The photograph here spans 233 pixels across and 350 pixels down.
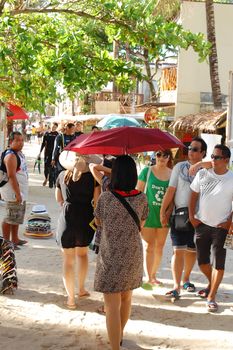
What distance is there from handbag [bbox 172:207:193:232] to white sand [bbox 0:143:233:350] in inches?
30.6

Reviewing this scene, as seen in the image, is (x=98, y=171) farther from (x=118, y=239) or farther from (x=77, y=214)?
(x=118, y=239)

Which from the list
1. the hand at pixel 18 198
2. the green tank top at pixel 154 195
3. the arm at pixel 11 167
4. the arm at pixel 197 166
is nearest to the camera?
the arm at pixel 197 166

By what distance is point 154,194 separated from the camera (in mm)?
6027

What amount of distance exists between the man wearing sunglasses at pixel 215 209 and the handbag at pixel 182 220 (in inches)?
6.7

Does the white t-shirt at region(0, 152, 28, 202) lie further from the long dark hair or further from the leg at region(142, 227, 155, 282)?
the long dark hair

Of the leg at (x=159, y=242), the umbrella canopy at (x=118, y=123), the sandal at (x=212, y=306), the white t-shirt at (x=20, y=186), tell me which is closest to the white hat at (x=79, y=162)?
the leg at (x=159, y=242)

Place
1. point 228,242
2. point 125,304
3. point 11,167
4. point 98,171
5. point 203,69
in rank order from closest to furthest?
point 125,304 → point 98,171 → point 228,242 → point 11,167 → point 203,69

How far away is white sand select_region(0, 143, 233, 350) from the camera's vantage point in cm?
459

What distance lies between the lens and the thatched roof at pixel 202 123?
1616 centimetres

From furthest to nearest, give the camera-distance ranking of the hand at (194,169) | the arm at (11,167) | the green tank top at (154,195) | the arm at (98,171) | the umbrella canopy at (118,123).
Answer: the umbrella canopy at (118,123), the arm at (11,167), the green tank top at (154,195), the hand at (194,169), the arm at (98,171)

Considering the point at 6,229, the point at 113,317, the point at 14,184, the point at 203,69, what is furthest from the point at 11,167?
the point at 203,69

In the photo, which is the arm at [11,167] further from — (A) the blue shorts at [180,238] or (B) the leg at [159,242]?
(A) the blue shorts at [180,238]

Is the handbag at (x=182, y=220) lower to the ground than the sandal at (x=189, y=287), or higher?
higher

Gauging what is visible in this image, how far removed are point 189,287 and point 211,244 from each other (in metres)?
0.83
